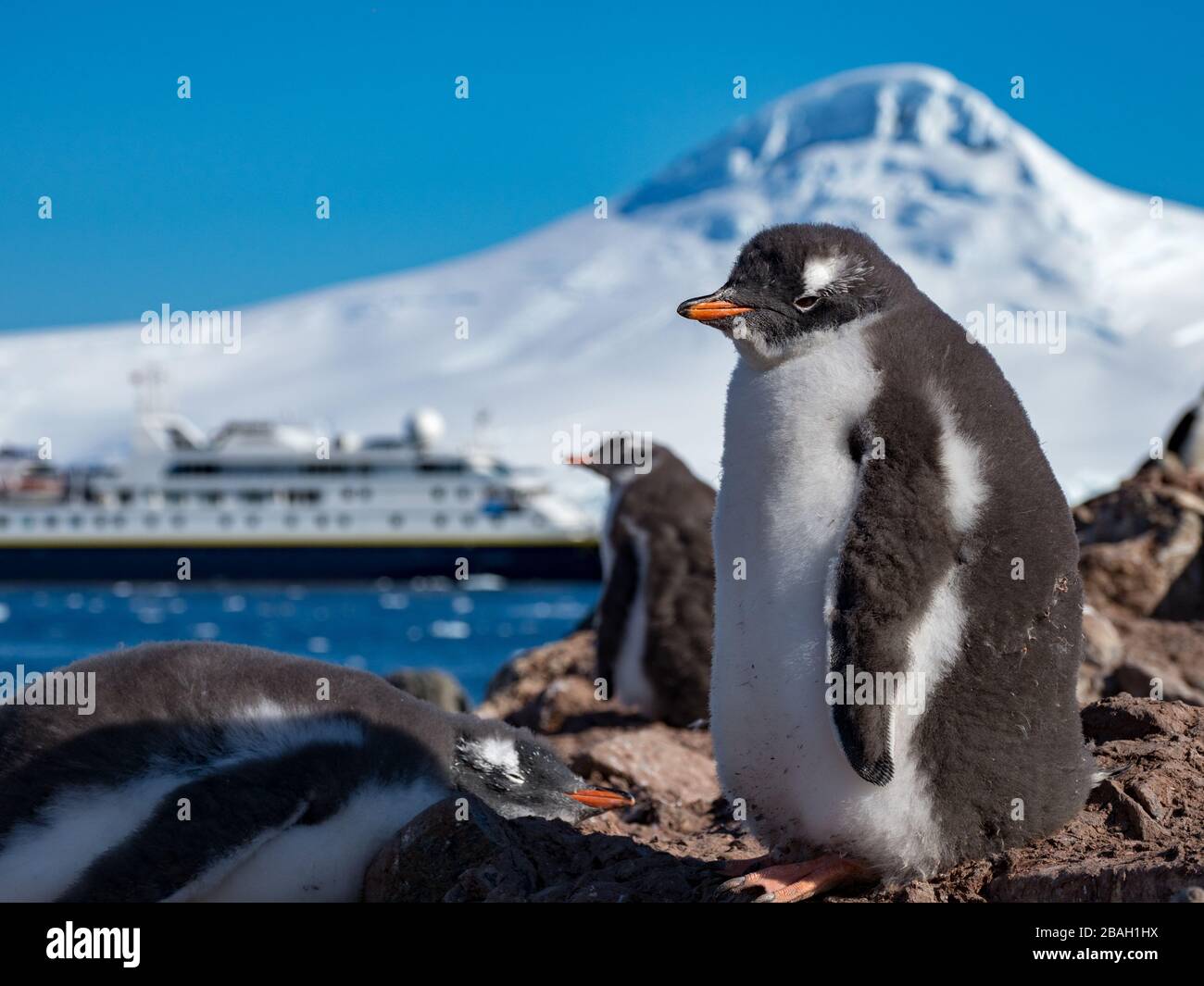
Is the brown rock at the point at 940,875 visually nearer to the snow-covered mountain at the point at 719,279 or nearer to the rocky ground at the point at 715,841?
the rocky ground at the point at 715,841

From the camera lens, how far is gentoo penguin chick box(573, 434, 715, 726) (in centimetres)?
621

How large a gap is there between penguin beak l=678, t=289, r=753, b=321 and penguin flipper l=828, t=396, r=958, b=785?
1.03 feet

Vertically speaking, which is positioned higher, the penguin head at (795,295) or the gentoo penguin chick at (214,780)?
the penguin head at (795,295)

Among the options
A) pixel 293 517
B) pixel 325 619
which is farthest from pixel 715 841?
pixel 293 517

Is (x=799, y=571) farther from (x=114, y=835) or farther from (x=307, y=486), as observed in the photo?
(x=307, y=486)

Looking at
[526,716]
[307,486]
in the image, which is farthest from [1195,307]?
[526,716]

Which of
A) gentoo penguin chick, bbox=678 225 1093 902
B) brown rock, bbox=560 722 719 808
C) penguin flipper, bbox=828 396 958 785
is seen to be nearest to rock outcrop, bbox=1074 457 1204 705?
brown rock, bbox=560 722 719 808

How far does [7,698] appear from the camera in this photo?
3.02 meters

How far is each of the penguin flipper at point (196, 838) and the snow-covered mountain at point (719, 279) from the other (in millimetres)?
101600

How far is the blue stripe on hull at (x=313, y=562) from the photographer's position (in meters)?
49.2

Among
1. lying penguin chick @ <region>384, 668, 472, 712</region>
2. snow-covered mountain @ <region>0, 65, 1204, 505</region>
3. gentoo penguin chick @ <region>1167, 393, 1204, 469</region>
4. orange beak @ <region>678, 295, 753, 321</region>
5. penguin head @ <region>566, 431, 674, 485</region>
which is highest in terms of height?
snow-covered mountain @ <region>0, 65, 1204, 505</region>

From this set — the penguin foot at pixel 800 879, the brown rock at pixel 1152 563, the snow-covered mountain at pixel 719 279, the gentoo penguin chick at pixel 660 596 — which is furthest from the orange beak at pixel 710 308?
the snow-covered mountain at pixel 719 279

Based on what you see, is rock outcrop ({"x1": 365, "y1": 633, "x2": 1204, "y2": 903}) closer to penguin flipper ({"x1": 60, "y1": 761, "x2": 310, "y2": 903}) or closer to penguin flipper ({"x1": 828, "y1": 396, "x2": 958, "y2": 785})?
penguin flipper ({"x1": 60, "y1": 761, "x2": 310, "y2": 903})
